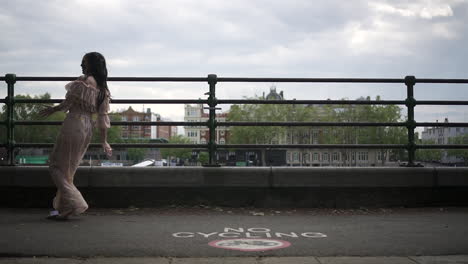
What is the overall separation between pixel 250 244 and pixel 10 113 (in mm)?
4415

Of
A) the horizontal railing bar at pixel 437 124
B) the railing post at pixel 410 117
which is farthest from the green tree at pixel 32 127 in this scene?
the horizontal railing bar at pixel 437 124

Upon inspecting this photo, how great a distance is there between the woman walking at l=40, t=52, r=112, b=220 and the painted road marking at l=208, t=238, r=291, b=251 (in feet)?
6.75

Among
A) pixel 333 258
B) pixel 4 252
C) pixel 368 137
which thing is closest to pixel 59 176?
pixel 4 252

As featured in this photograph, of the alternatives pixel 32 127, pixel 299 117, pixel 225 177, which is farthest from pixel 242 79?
pixel 299 117

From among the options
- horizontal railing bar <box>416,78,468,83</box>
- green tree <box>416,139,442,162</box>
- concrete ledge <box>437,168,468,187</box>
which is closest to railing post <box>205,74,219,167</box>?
horizontal railing bar <box>416,78,468,83</box>

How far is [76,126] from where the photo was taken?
579 cm

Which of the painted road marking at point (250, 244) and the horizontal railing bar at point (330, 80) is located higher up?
the horizontal railing bar at point (330, 80)

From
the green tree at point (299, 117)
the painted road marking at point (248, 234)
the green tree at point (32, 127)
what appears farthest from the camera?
the green tree at point (299, 117)

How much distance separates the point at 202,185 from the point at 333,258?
3188 millimetres

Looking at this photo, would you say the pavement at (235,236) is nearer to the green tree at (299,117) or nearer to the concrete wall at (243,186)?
the concrete wall at (243,186)

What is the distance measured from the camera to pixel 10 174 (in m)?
6.96

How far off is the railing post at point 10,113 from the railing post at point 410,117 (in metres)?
5.83

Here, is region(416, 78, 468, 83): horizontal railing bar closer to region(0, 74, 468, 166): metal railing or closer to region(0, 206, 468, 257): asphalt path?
region(0, 74, 468, 166): metal railing

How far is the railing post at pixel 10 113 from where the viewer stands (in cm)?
711
